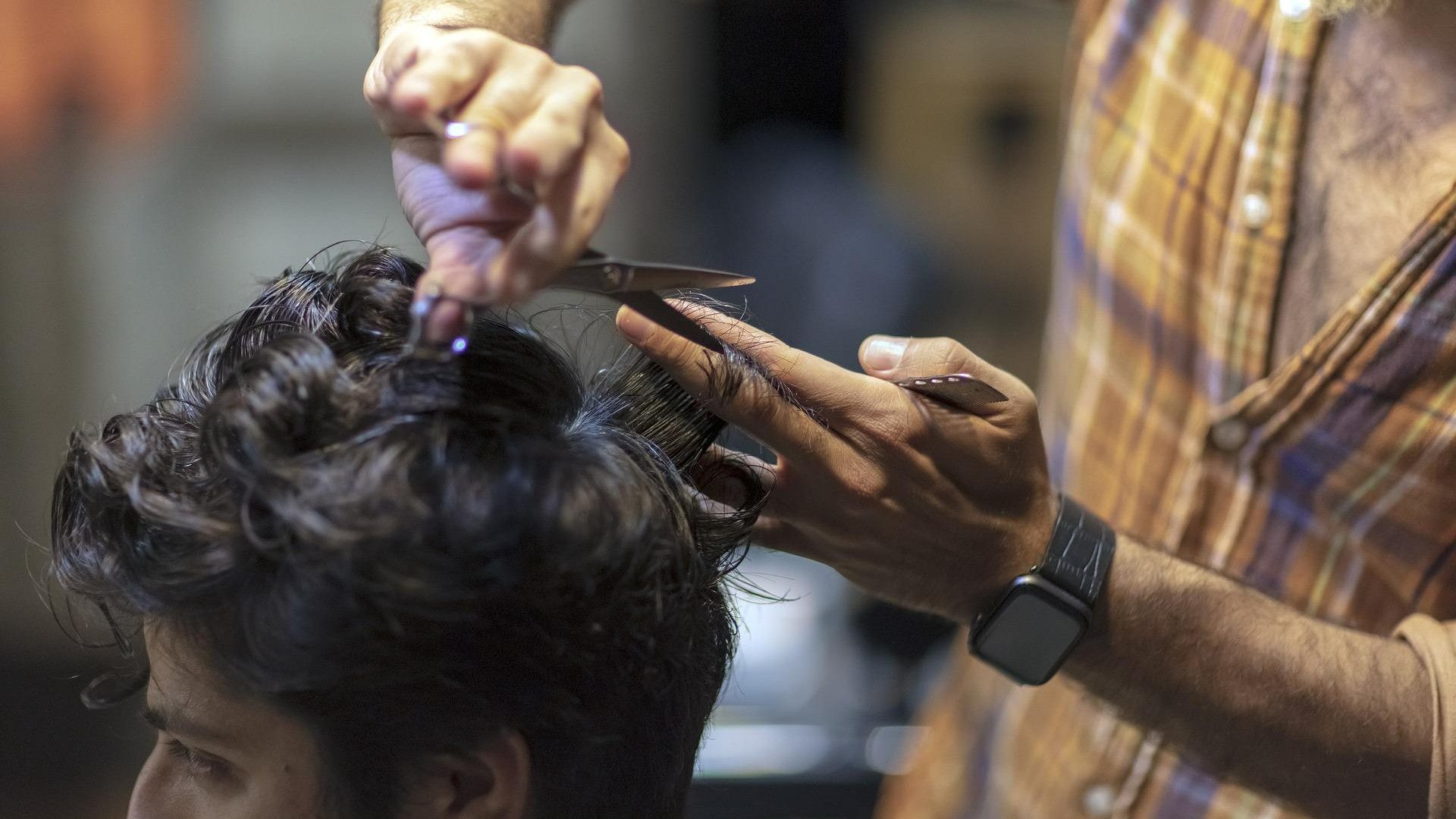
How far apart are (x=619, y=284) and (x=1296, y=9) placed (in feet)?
3.07

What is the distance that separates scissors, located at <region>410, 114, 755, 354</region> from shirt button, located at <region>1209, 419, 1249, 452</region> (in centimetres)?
73

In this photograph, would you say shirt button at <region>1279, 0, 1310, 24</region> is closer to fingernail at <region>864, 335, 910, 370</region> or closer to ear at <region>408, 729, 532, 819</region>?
fingernail at <region>864, 335, 910, 370</region>

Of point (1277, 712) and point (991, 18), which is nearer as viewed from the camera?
point (1277, 712)

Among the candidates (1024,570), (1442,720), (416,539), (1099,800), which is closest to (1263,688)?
(1442,720)

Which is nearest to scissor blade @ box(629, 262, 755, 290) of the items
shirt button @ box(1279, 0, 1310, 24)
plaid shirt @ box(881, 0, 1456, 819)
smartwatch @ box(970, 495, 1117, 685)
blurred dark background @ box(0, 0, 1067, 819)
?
smartwatch @ box(970, 495, 1117, 685)

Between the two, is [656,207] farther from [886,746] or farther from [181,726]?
[181,726]

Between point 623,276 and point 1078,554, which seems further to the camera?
point 1078,554

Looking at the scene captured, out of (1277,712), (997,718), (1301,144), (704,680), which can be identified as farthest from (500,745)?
(1301,144)

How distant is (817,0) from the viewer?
8.48 feet

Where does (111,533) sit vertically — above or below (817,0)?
below

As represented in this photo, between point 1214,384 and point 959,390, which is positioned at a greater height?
point 959,390

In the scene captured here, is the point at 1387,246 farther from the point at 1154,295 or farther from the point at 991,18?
the point at 991,18

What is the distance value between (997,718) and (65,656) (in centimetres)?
239

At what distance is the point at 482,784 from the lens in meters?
0.85
